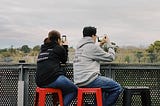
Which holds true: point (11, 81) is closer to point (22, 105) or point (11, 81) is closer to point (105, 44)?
point (22, 105)

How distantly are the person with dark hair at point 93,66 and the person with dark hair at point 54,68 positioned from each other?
214mm

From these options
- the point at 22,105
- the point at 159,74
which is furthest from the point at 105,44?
the point at 22,105

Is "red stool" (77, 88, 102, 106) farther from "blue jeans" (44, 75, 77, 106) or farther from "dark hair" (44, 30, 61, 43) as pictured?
"dark hair" (44, 30, 61, 43)

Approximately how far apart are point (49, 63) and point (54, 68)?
0.13 metres

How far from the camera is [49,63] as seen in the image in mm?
8750

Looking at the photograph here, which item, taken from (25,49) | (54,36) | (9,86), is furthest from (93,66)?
(25,49)

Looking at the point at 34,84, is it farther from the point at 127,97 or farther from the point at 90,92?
the point at 127,97

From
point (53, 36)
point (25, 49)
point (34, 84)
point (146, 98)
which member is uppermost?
point (53, 36)

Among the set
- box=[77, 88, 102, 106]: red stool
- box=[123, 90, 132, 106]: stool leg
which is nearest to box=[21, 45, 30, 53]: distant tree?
box=[77, 88, 102, 106]: red stool

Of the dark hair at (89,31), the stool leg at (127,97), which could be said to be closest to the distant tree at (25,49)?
the dark hair at (89,31)

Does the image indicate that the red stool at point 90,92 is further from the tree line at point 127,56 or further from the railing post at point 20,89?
the railing post at point 20,89

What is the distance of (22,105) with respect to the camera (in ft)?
32.3

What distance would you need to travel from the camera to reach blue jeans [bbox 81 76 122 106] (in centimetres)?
866

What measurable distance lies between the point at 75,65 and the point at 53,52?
45cm
